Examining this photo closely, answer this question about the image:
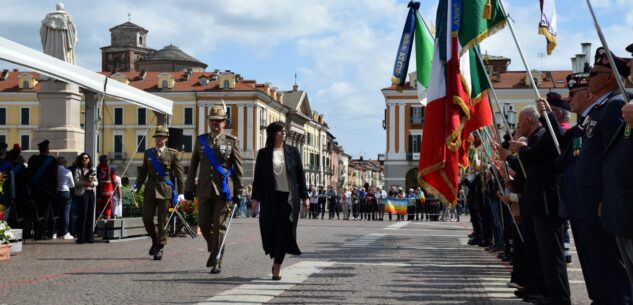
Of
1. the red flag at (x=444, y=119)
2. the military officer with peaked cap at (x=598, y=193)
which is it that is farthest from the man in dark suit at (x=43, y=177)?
the military officer with peaked cap at (x=598, y=193)

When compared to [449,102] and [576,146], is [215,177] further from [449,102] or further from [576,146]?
[576,146]

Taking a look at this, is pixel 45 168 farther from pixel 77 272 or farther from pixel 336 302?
pixel 336 302

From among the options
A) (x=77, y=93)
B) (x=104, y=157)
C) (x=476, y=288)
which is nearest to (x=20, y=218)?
(x=104, y=157)

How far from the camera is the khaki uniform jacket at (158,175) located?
13086 mm

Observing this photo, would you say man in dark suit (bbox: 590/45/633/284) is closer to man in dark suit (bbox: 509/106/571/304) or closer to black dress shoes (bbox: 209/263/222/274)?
man in dark suit (bbox: 509/106/571/304)

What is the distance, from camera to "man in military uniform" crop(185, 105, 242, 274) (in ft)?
36.8

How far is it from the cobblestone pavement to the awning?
285 centimetres

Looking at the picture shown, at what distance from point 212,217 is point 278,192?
1.27 metres

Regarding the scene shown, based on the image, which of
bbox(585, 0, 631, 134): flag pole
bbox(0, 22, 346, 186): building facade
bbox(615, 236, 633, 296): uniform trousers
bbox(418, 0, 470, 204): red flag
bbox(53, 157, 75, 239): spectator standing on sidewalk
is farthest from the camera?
bbox(0, 22, 346, 186): building facade

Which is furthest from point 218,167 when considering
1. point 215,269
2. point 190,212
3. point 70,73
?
point 190,212

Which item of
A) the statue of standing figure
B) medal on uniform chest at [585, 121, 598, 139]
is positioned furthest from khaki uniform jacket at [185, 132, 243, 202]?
the statue of standing figure

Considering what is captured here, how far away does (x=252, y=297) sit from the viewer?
27.6 ft

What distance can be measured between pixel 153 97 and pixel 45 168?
11.3 feet

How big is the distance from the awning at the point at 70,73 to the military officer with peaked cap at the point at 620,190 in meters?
9.43
